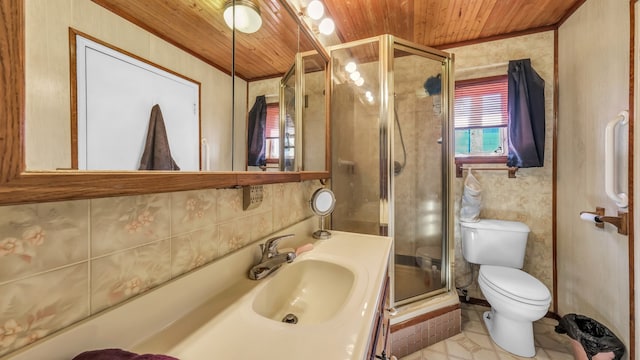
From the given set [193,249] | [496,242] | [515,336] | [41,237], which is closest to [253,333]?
[193,249]

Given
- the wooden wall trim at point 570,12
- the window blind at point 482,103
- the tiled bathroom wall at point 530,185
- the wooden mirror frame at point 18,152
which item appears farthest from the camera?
the window blind at point 482,103

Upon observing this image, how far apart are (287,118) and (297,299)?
771 mm

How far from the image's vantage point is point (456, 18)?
5.49 feet

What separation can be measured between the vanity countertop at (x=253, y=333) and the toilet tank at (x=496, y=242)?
4.62 feet

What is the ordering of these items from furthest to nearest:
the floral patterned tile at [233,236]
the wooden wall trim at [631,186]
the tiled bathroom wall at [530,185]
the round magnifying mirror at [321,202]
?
the tiled bathroom wall at [530,185]
the round magnifying mirror at [321,202]
the wooden wall trim at [631,186]
the floral patterned tile at [233,236]

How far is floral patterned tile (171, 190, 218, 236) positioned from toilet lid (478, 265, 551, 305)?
1653 millimetres

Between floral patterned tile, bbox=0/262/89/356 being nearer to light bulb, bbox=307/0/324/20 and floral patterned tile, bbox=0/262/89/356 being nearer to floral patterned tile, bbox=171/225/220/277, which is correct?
floral patterned tile, bbox=171/225/220/277

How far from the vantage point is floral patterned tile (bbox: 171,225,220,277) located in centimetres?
57

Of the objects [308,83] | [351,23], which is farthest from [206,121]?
[351,23]

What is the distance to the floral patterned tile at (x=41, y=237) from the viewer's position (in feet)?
1.09

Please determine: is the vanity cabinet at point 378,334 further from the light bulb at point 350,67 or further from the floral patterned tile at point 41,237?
the light bulb at point 350,67

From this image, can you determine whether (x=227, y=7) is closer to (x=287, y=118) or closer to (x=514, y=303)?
(x=287, y=118)

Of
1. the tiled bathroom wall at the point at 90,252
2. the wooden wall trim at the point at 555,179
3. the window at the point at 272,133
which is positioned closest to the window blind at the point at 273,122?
the window at the point at 272,133

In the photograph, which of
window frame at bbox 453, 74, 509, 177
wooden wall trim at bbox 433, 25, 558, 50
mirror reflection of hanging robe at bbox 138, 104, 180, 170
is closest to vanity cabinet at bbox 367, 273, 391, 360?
mirror reflection of hanging robe at bbox 138, 104, 180, 170
